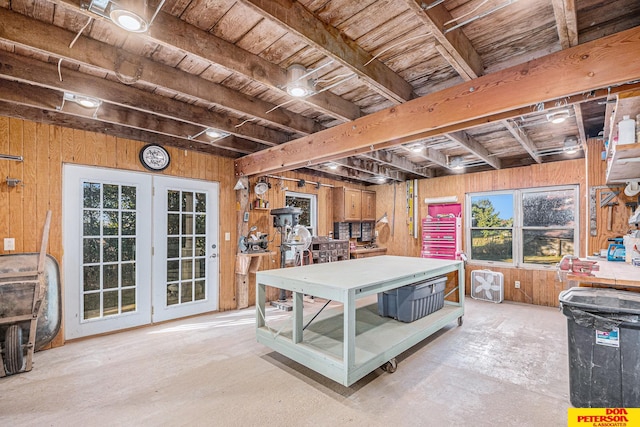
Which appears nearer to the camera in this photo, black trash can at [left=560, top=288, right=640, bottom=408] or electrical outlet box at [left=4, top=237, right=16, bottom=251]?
black trash can at [left=560, top=288, right=640, bottom=408]

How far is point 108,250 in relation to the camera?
373cm

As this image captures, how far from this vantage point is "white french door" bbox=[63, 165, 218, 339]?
350 centimetres

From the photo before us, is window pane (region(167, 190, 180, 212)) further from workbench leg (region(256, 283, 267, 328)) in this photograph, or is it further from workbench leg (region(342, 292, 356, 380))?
workbench leg (region(342, 292, 356, 380))

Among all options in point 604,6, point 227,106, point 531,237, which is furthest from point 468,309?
point 227,106

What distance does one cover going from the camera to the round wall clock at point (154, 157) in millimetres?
3947

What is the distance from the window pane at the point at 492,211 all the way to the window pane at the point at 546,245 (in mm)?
400

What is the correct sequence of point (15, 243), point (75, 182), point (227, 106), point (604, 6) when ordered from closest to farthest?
point (604, 6) < point (227, 106) < point (15, 243) < point (75, 182)

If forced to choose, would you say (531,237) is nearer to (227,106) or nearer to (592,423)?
Answer: (592,423)

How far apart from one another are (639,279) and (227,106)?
346 cm

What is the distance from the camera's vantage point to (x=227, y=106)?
9.29 feet

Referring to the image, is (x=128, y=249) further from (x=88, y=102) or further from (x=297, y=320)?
(x=297, y=320)

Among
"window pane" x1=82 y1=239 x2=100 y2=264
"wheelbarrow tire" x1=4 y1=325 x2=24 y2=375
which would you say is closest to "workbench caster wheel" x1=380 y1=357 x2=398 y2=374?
"wheelbarrow tire" x1=4 y1=325 x2=24 y2=375

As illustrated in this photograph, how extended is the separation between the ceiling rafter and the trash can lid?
2.08m

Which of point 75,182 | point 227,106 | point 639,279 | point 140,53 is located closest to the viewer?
point 639,279
